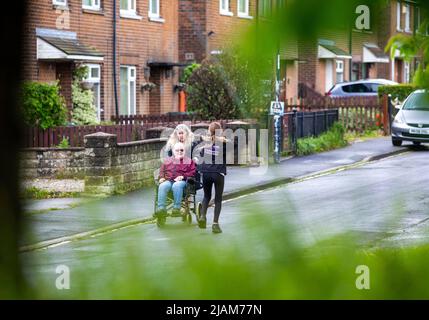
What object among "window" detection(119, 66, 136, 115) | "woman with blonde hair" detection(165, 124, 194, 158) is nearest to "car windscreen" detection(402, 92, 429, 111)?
"woman with blonde hair" detection(165, 124, 194, 158)

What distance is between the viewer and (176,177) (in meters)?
15.9

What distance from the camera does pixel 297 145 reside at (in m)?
28.8

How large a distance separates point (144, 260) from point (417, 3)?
0.53m

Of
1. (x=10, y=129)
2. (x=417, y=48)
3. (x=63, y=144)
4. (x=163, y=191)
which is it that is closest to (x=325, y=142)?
(x=63, y=144)

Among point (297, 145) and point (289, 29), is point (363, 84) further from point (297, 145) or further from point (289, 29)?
point (289, 29)

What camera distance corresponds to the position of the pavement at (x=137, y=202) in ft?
5.59

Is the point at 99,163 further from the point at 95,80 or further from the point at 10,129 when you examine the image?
the point at 10,129

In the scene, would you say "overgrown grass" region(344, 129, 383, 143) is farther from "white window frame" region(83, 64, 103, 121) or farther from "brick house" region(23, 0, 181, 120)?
"white window frame" region(83, 64, 103, 121)

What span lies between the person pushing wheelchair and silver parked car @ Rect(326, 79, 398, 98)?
2478 cm

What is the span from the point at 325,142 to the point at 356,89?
1148 centimetres
